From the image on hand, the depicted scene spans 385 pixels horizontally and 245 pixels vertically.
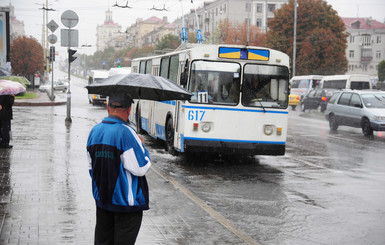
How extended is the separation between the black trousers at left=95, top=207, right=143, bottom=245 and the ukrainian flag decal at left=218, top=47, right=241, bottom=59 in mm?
7977

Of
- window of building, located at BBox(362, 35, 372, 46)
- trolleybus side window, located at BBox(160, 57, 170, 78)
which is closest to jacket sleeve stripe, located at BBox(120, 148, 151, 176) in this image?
trolleybus side window, located at BBox(160, 57, 170, 78)

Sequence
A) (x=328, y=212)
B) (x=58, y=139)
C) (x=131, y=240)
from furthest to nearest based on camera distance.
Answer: (x=58, y=139) < (x=328, y=212) < (x=131, y=240)

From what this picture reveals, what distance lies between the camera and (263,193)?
29.5ft

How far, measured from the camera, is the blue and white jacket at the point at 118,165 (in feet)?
13.0

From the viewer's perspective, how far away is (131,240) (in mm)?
4012

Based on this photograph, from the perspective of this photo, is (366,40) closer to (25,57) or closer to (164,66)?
(25,57)

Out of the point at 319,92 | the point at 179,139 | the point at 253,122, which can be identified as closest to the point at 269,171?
the point at 253,122

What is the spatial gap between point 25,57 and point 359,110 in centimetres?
4729

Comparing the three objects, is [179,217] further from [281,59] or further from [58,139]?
[58,139]

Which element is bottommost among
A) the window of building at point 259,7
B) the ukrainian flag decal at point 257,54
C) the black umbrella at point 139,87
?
the black umbrella at point 139,87

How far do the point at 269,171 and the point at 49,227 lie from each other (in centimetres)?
614

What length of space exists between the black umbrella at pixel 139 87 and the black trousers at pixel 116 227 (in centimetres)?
99

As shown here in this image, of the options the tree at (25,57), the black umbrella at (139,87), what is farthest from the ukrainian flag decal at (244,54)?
the tree at (25,57)

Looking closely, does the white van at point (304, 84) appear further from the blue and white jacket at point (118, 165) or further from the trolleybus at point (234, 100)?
the blue and white jacket at point (118, 165)
